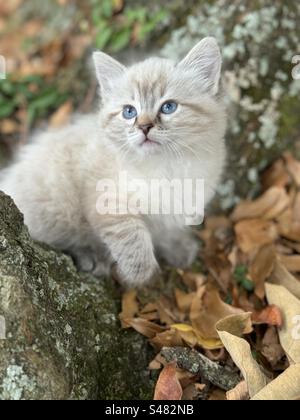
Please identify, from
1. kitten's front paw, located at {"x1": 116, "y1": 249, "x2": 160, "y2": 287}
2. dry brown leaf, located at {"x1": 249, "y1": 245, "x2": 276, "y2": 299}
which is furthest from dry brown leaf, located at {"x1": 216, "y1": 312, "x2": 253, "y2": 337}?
kitten's front paw, located at {"x1": 116, "y1": 249, "x2": 160, "y2": 287}

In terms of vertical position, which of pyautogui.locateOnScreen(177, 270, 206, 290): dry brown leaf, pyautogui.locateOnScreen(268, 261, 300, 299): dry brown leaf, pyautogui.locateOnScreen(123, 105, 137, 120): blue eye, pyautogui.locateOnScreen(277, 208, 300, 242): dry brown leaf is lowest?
pyautogui.locateOnScreen(177, 270, 206, 290): dry brown leaf

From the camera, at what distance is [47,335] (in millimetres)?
1736

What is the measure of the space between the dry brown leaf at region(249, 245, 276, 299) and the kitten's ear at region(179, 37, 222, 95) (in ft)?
2.73

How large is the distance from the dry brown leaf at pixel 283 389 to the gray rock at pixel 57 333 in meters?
0.50

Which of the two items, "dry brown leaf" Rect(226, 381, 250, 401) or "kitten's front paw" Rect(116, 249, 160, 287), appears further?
"kitten's front paw" Rect(116, 249, 160, 287)

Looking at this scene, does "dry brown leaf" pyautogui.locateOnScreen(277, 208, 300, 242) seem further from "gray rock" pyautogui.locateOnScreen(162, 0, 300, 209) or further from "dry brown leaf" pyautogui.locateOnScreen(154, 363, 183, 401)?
"dry brown leaf" pyautogui.locateOnScreen(154, 363, 183, 401)

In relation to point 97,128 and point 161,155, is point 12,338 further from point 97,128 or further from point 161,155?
point 97,128

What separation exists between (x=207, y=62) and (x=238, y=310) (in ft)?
3.61

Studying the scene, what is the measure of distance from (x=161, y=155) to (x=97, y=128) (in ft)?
1.46

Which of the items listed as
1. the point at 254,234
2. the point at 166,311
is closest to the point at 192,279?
the point at 166,311

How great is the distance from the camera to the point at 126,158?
2.31m

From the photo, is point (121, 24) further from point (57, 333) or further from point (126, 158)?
point (57, 333)

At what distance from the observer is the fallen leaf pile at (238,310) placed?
6.34 feet

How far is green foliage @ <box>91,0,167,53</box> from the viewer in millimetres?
3275
